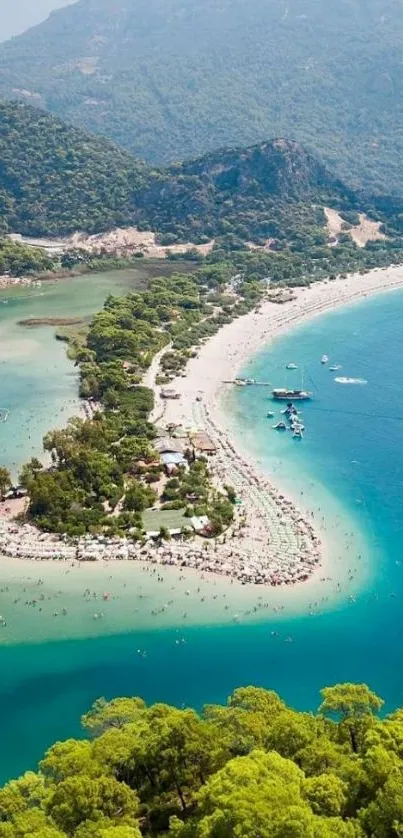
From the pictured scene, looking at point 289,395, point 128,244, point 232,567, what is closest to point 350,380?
point 289,395

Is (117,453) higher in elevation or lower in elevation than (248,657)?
higher

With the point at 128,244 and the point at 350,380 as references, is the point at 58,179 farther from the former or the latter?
the point at 350,380

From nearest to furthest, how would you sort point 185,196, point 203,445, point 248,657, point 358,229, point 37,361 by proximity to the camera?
point 248,657 → point 203,445 → point 37,361 → point 358,229 → point 185,196

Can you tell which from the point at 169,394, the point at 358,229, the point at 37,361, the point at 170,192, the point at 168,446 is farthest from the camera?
the point at 170,192

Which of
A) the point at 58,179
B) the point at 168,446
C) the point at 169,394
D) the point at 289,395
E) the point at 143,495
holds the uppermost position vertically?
the point at 58,179

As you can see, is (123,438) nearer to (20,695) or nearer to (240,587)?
(240,587)

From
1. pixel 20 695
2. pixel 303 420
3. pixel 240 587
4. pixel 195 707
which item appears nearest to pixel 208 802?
pixel 195 707
